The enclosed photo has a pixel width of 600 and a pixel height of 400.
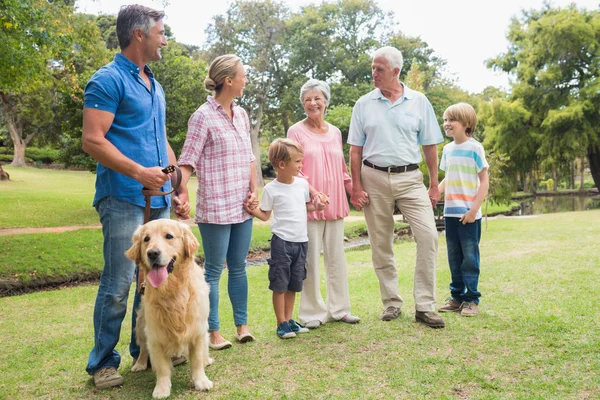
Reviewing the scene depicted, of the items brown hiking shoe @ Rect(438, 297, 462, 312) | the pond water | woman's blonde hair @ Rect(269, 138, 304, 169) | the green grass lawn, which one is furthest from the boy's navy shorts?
the pond water

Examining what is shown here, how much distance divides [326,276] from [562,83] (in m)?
30.3

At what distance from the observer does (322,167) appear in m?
5.00

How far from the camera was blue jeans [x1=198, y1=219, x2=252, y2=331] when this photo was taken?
428cm

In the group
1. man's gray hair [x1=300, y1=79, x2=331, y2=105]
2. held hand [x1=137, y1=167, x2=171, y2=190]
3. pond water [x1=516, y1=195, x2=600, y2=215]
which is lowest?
pond water [x1=516, y1=195, x2=600, y2=215]

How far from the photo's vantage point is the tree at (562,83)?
1101 inches

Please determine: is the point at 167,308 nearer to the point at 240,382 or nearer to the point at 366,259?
the point at 240,382

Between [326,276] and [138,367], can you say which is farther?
[326,276]

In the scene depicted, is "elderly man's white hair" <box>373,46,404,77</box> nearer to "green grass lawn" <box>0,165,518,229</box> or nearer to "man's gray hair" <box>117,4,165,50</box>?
"man's gray hair" <box>117,4,165,50</box>

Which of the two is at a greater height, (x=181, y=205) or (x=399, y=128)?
(x=399, y=128)

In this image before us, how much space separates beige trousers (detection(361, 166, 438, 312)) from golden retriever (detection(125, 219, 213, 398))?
227cm

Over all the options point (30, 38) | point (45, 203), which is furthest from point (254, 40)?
point (30, 38)

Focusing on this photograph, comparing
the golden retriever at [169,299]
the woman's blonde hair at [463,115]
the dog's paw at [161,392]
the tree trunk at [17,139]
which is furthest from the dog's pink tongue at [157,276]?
the tree trunk at [17,139]

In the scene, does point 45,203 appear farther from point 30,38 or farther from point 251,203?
point 251,203

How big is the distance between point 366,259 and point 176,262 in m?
8.16
